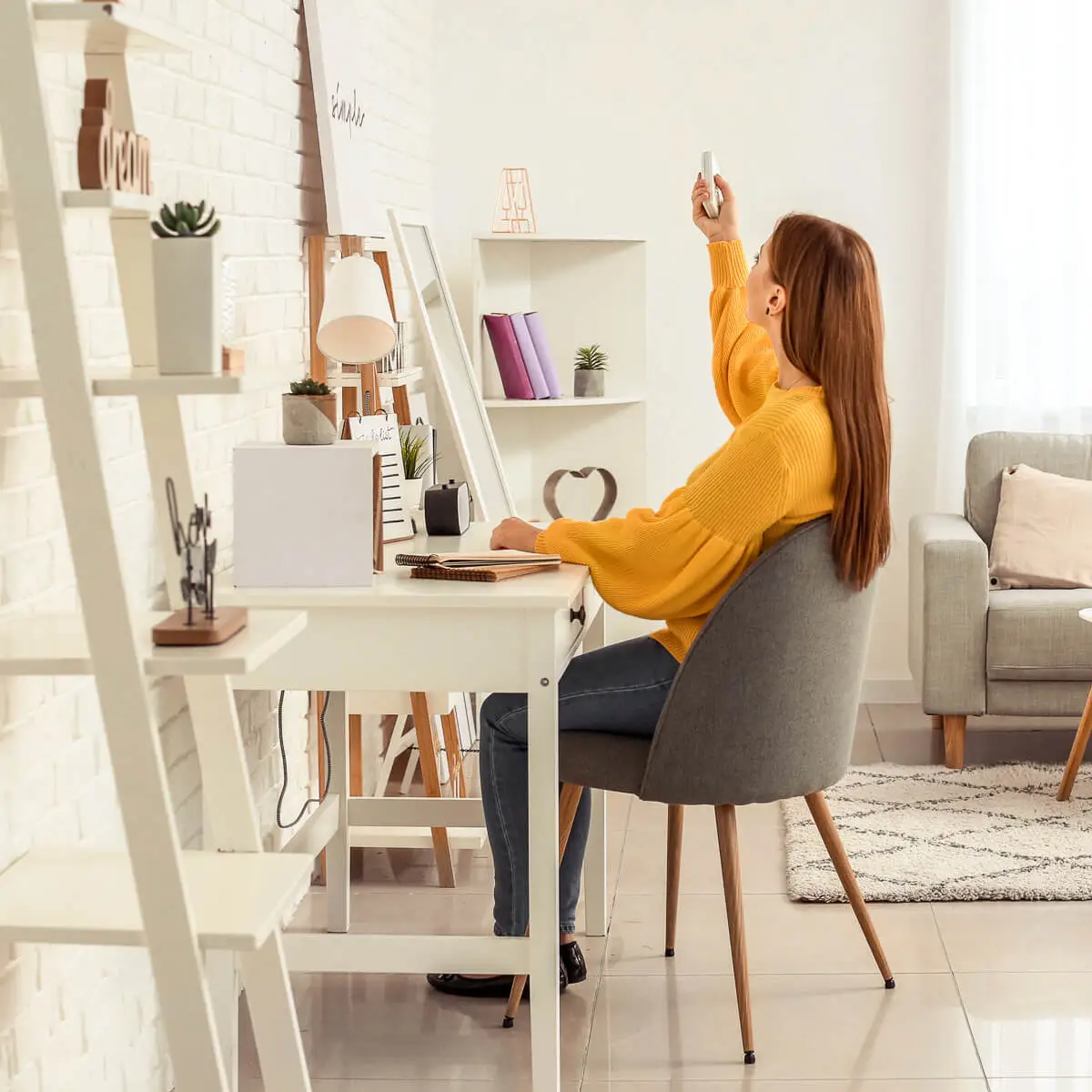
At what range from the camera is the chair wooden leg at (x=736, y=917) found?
251cm

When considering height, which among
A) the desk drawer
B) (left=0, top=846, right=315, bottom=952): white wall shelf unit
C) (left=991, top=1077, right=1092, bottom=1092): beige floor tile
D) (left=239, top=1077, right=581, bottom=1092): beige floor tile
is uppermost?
the desk drawer

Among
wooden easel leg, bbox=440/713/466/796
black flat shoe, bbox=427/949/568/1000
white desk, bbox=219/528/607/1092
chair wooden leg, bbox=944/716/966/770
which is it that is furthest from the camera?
chair wooden leg, bbox=944/716/966/770

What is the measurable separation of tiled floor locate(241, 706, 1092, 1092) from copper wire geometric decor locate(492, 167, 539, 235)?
2158mm

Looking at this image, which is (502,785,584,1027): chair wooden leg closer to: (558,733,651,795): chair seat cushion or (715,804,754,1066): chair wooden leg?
(558,733,651,795): chair seat cushion

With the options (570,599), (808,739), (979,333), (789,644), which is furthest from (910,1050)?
(979,333)

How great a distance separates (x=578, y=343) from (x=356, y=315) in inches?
86.4

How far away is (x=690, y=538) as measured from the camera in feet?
7.92

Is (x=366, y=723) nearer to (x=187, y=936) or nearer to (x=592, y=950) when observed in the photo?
(x=592, y=950)

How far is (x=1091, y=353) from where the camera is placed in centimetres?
479

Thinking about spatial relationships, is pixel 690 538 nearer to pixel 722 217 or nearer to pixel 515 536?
pixel 515 536

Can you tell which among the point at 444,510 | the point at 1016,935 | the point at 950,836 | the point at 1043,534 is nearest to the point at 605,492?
the point at 1043,534

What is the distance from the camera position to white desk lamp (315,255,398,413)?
2729 millimetres

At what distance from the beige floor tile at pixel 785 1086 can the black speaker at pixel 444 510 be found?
1.05 m

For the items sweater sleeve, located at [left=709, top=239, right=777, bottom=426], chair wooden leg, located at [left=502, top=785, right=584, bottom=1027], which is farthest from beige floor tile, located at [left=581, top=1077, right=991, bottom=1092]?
sweater sleeve, located at [left=709, top=239, right=777, bottom=426]
